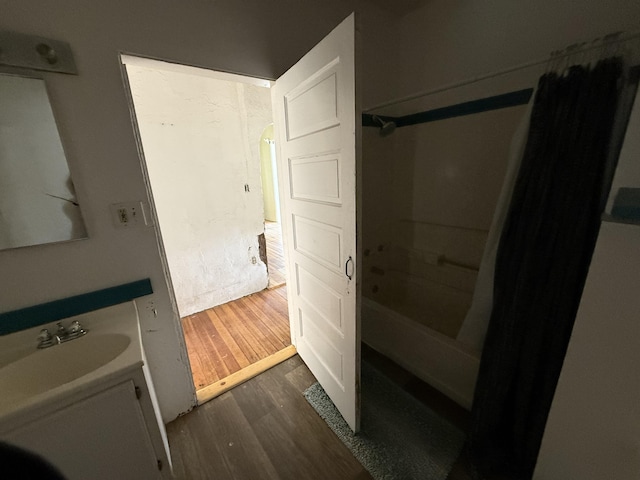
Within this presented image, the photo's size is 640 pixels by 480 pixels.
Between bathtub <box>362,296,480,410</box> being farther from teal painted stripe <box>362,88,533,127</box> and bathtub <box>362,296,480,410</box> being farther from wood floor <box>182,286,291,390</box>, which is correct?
teal painted stripe <box>362,88,533,127</box>

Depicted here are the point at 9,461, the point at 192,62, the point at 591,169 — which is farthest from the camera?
the point at 192,62

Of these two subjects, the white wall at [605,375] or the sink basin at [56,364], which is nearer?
the white wall at [605,375]

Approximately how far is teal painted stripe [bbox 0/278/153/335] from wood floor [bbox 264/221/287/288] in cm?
190

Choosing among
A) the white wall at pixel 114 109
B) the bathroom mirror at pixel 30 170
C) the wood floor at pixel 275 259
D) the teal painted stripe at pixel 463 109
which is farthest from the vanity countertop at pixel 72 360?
the wood floor at pixel 275 259

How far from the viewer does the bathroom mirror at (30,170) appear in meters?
0.91

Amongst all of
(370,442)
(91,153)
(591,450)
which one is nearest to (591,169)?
(591,450)

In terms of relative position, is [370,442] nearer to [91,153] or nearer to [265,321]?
[265,321]

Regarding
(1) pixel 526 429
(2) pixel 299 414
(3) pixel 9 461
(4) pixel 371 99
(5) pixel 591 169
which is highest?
(4) pixel 371 99

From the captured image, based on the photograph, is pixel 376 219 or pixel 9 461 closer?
pixel 9 461

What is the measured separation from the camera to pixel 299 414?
1437mm

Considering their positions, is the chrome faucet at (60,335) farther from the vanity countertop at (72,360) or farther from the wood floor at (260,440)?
the wood floor at (260,440)

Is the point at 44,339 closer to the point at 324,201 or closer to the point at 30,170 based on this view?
the point at 30,170

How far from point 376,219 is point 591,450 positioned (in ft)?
5.15

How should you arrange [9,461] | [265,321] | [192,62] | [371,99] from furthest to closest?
[265,321], [371,99], [192,62], [9,461]
